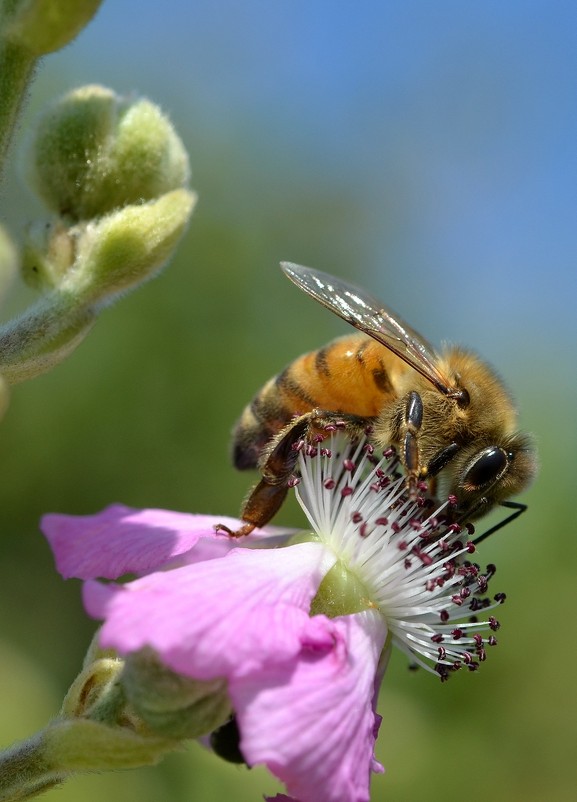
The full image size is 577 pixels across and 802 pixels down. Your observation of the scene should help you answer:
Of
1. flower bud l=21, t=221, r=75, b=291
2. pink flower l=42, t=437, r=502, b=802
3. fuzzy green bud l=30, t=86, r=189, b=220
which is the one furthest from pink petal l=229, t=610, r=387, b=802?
fuzzy green bud l=30, t=86, r=189, b=220

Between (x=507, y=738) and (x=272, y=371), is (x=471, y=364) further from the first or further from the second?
(x=272, y=371)

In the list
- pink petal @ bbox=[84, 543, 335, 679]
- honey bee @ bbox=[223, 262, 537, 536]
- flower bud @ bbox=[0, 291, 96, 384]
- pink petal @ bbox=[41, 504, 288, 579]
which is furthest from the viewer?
honey bee @ bbox=[223, 262, 537, 536]

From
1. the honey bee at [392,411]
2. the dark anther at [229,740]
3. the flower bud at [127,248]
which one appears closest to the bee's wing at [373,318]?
the honey bee at [392,411]

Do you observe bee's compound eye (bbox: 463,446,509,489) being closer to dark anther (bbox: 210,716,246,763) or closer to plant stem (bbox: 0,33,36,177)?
dark anther (bbox: 210,716,246,763)

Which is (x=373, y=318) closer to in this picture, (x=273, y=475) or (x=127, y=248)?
(x=273, y=475)

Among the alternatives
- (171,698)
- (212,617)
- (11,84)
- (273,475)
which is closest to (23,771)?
(171,698)

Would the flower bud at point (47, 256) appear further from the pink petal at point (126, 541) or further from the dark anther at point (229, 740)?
the dark anther at point (229, 740)
